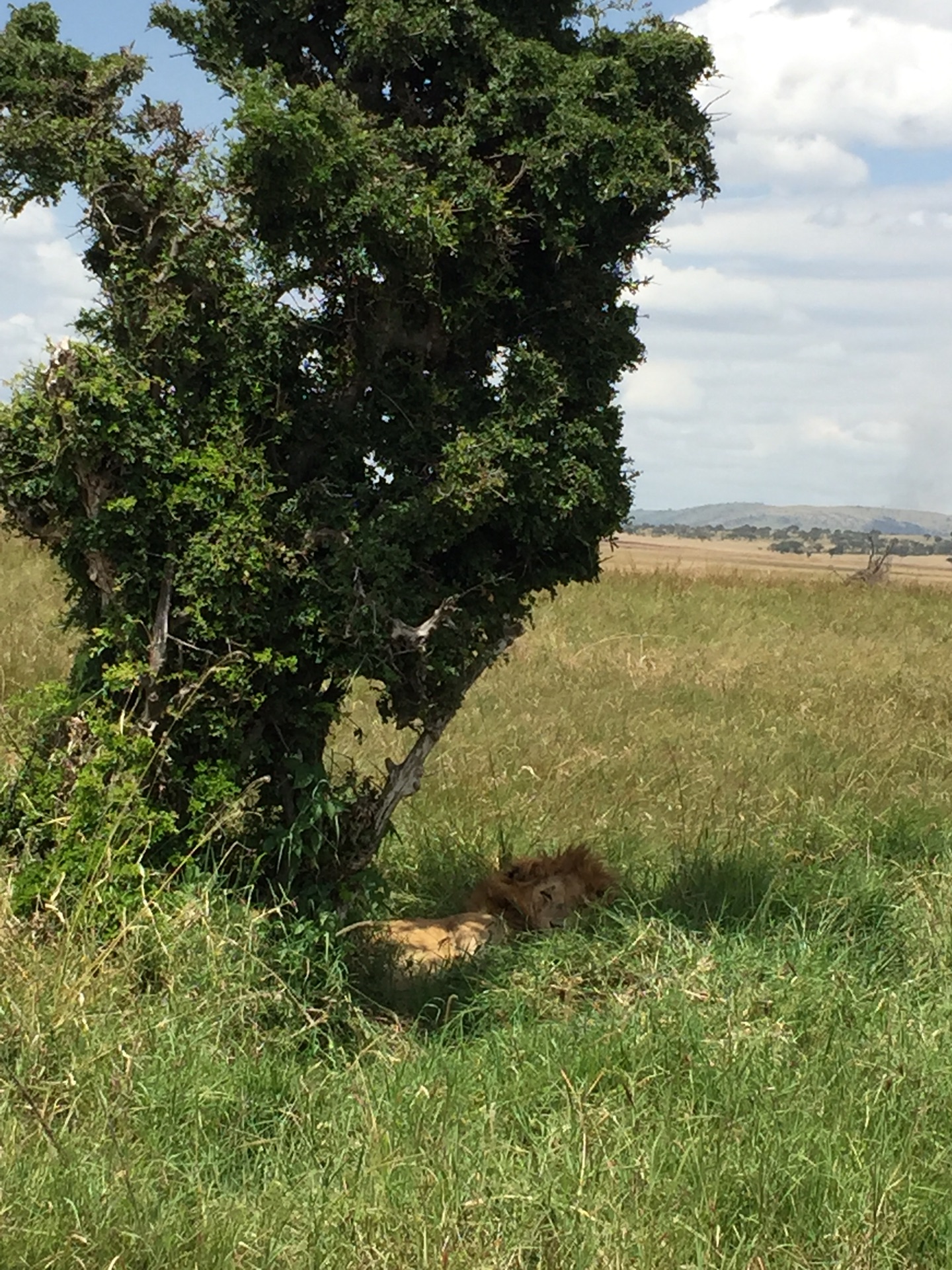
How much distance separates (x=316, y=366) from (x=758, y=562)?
263 ft

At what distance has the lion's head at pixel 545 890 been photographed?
7035 mm

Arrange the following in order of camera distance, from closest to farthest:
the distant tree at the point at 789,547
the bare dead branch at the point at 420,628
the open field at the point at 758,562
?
the bare dead branch at the point at 420,628 < the open field at the point at 758,562 < the distant tree at the point at 789,547

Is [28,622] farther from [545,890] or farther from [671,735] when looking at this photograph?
[545,890]

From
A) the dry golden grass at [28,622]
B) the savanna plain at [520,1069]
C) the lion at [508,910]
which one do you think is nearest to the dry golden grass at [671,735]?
the savanna plain at [520,1069]

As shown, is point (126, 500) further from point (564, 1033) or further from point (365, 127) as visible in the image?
point (564, 1033)

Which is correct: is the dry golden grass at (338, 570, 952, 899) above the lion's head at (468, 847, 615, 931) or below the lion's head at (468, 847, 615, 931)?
above

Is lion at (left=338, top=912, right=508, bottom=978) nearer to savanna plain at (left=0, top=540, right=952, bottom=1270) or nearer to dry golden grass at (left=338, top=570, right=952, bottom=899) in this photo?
savanna plain at (left=0, top=540, right=952, bottom=1270)

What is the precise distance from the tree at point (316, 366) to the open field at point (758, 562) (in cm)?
1698

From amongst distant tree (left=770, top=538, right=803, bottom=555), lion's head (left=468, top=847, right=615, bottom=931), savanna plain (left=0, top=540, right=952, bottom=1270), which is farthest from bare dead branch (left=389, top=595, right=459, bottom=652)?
distant tree (left=770, top=538, right=803, bottom=555)

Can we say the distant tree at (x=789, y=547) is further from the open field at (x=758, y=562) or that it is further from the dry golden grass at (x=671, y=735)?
the dry golden grass at (x=671, y=735)

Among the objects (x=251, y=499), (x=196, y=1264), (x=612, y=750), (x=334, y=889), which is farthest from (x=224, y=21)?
(x=612, y=750)

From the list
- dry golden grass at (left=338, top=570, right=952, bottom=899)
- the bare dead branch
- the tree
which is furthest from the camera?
dry golden grass at (left=338, top=570, right=952, bottom=899)

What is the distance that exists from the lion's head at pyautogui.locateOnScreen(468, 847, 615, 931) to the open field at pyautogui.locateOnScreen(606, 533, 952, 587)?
52.0 feet

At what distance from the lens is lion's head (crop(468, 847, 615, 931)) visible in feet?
23.1
